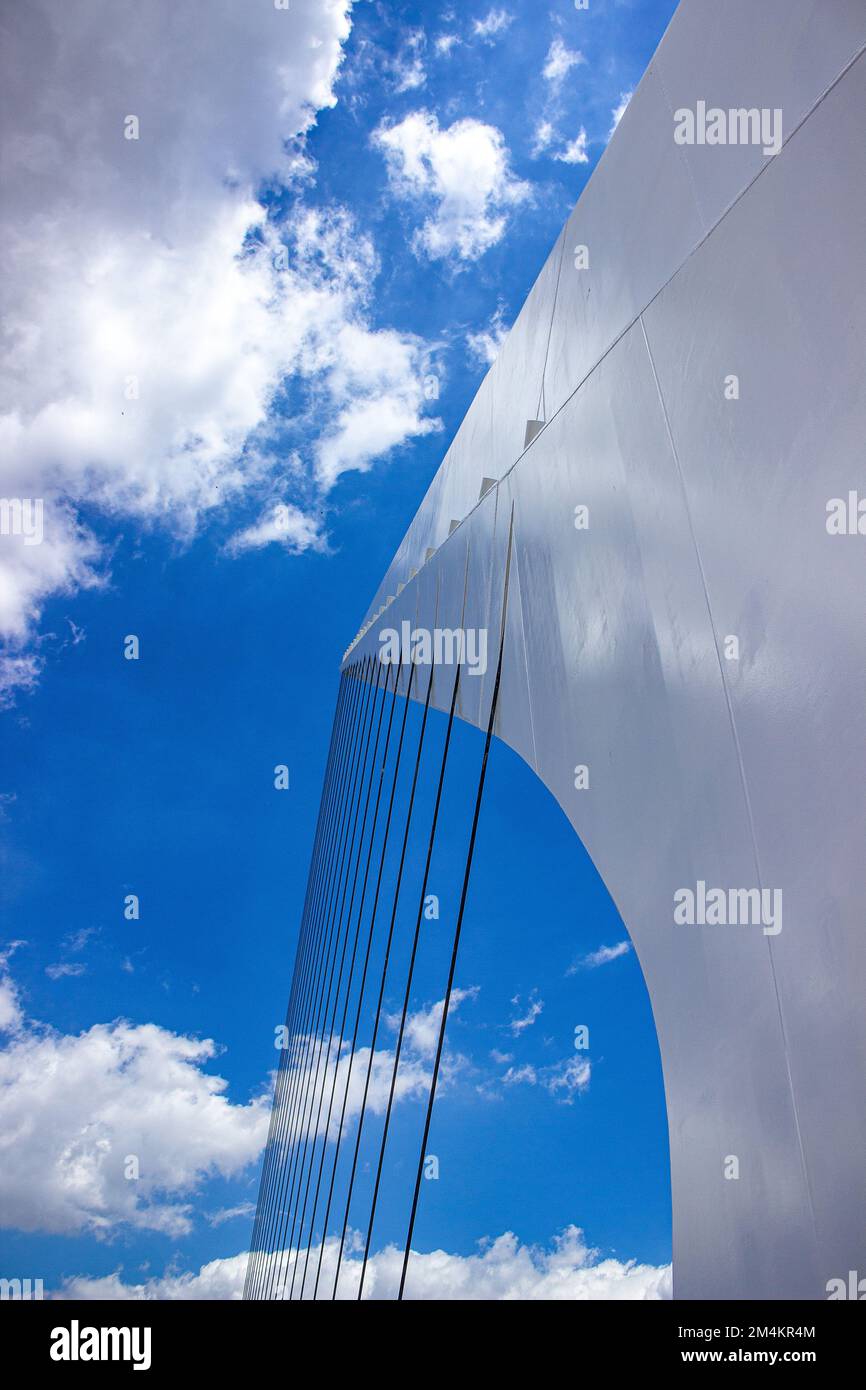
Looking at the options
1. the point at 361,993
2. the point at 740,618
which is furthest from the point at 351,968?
the point at 740,618

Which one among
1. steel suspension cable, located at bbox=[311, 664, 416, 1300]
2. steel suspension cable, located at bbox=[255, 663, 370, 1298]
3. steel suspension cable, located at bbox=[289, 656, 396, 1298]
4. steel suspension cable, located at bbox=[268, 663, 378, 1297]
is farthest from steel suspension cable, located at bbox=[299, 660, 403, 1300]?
steel suspension cable, located at bbox=[255, 663, 370, 1298]

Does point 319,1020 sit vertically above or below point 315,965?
below

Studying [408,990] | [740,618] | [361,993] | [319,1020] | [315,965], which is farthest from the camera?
[315,965]

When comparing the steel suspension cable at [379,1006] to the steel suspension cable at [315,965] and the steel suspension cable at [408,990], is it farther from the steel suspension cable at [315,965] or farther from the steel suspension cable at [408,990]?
the steel suspension cable at [315,965]

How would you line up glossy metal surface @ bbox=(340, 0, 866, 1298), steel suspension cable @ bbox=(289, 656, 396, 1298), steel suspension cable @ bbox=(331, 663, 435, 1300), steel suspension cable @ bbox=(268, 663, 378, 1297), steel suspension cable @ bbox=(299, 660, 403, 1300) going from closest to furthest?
1. glossy metal surface @ bbox=(340, 0, 866, 1298)
2. steel suspension cable @ bbox=(331, 663, 435, 1300)
3. steel suspension cable @ bbox=(299, 660, 403, 1300)
4. steel suspension cable @ bbox=(289, 656, 396, 1298)
5. steel suspension cable @ bbox=(268, 663, 378, 1297)

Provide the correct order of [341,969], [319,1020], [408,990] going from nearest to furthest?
[408,990]
[341,969]
[319,1020]

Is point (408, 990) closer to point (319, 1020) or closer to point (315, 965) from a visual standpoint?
point (319, 1020)

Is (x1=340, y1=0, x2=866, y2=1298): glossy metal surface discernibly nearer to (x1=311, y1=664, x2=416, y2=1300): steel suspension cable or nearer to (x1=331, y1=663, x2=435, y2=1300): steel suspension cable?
(x1=331, y1=663, x2=435, y2=1300): steel suspension cable

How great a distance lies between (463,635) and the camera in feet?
40.3

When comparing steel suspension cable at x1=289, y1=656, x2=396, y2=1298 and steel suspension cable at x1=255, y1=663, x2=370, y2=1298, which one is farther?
steel suspension cable at x1=255, y1=663, x2=370, y2=1298

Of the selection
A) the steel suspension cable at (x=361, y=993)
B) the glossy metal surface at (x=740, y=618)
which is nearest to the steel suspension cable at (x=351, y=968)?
the steel suspension cable at (x=361, y=993)
